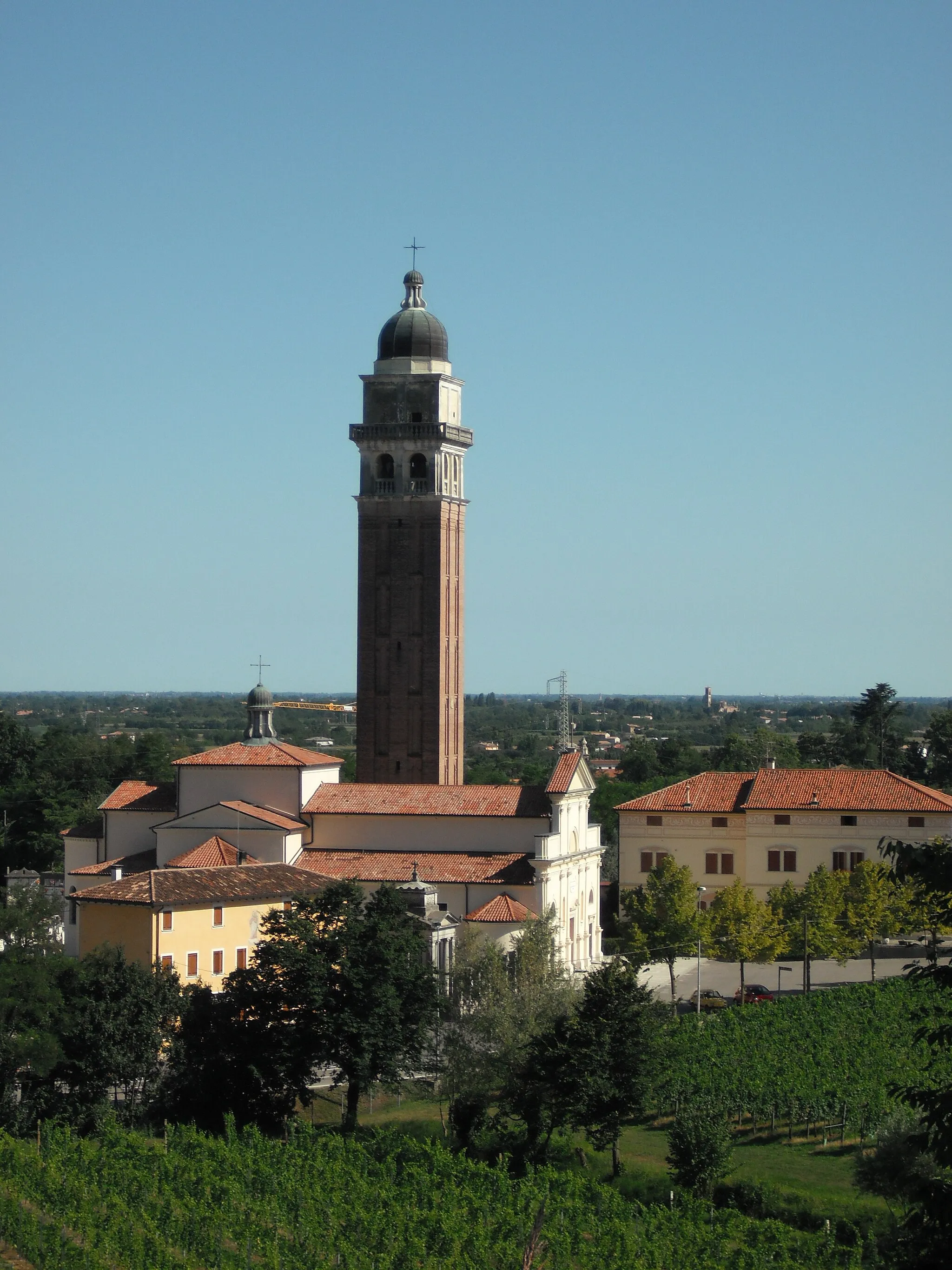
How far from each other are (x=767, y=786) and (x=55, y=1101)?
135 ft

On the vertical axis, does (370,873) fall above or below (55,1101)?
above

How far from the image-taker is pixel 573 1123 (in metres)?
43.8

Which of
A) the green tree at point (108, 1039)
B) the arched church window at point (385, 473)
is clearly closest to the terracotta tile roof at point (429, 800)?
the arched church window at point (385, 473)

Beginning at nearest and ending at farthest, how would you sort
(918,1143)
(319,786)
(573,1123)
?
(918,1143)
(573,1123)
(319,786)

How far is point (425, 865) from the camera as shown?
64500 mm

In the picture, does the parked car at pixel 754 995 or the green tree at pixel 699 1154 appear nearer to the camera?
the green tree at pixel 699 1154

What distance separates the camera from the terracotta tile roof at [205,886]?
53.6m

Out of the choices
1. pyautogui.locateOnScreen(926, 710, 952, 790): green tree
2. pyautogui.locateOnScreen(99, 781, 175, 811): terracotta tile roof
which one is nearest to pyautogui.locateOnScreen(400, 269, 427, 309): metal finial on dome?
pyautogui.locateOnScreen(99, 781, 175, 811): terracotta tile roof

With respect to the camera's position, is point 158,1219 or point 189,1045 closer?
point 158,1219

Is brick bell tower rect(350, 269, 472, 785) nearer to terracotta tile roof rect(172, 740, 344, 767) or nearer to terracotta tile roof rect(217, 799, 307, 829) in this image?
terracotta tile roof rect(172, 740, 344, 767)

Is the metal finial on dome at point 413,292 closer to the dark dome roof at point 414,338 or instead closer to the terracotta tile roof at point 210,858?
the dark dome roof at point 414,338

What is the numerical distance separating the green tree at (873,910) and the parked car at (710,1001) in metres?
6.17

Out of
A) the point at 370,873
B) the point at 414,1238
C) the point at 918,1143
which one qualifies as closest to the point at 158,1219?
the point at 414,1238

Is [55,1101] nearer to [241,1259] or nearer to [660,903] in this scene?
[241,1259]
